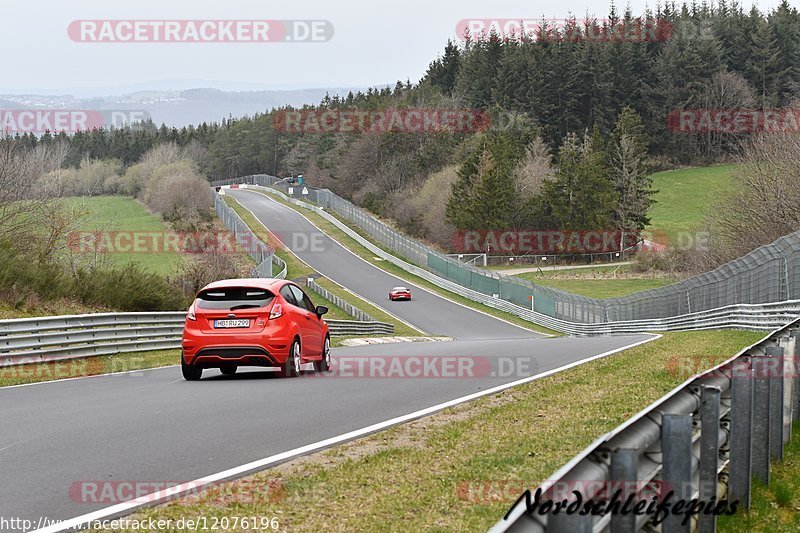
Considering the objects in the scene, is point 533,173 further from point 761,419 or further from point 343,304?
point 761,419

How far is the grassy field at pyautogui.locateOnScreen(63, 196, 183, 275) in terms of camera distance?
261ft

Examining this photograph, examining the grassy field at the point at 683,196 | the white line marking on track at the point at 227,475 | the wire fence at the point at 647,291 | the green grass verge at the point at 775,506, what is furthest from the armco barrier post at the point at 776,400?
the grassy field at the point at 683,196

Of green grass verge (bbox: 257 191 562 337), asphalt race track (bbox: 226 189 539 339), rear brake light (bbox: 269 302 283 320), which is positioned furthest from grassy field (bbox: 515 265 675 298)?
rear brake light (bbox: 269 302 283 320)

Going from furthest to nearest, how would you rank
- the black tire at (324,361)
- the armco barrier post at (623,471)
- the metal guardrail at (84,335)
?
the metal guardrail at (84,335) < the black tire at (324,361) < the armco barrier post at (623,471)

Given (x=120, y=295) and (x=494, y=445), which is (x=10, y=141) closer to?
(x=120, y=295)

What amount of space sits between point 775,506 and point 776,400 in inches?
50.4

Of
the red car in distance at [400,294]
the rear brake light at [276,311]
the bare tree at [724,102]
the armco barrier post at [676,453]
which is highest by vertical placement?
the bare tree at [724,102]

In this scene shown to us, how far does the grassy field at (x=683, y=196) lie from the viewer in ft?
381

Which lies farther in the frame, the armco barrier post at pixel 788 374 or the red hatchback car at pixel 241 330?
the red hatchback car at pixel 241 330

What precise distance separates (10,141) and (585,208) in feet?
256

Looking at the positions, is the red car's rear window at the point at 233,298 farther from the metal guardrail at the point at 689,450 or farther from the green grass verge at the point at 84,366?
the metal guardrail at the point at 689,450

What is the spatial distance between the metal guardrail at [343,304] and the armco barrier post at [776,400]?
146ft

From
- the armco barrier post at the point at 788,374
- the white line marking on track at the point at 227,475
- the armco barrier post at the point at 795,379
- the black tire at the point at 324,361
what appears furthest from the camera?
the black tire at the point at 324,361

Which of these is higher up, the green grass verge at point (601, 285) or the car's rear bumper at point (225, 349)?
the car's rear bumper at point (225, 349)
